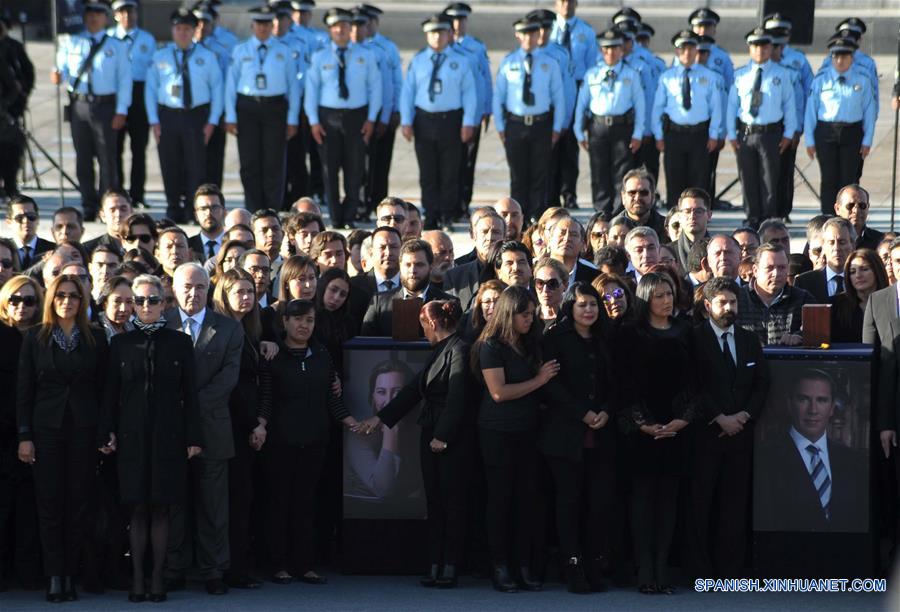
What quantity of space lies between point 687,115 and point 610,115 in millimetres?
712

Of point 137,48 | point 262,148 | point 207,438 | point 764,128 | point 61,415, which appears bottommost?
point 207,438

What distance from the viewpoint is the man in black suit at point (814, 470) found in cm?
955

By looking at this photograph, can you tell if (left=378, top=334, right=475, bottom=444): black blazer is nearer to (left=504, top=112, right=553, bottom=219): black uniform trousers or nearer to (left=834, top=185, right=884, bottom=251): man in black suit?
(left=834, top=185, right=884, bottom=251): man in black suit

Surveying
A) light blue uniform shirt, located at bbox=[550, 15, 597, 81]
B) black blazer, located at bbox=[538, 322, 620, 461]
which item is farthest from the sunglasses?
light blue uniform shirt, located at bbox=[550, 15, 597, 81]

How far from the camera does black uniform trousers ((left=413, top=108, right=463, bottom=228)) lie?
1720 centimetres

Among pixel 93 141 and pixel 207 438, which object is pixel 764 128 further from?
pixel 207 438

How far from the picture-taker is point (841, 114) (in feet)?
54.4

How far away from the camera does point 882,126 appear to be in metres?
23.1

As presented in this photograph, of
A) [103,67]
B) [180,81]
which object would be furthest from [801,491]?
[103,67]

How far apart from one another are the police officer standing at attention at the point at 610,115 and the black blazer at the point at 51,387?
859 centimetres

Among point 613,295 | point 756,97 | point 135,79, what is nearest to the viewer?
point 613,295

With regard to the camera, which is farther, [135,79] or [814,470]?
[135,79]

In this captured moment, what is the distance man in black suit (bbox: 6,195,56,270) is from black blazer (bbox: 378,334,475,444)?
3.73 meters

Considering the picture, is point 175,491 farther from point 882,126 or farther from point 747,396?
point 882,126
